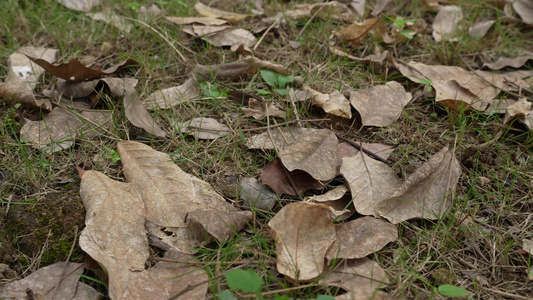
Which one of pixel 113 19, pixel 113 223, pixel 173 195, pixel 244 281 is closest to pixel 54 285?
pixel 113 223

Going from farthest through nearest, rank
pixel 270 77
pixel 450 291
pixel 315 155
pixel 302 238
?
pixel 270 77, pixel 315 155, pixel 302 238, pixel 450 291

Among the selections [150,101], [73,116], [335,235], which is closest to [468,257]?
[335,235]

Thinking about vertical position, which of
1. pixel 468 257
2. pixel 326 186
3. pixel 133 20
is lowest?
pixel 468 257

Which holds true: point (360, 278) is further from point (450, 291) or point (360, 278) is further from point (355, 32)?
point (355, 32)

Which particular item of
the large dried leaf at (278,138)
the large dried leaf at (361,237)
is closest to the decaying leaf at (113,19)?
the large dried leaf at (278,138)

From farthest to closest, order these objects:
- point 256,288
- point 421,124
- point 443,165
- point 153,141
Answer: point 421,124, point 153,141, point 443,165, point 256,288

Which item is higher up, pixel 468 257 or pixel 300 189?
pixel 300 189

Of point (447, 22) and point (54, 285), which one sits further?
point (447, 22)

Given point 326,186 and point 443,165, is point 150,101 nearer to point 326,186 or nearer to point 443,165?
point 326,186
